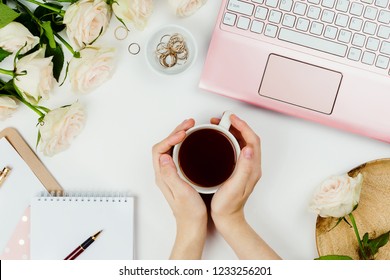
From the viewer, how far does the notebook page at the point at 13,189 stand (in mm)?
776

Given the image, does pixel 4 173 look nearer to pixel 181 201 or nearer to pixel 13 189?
pixel 13 189

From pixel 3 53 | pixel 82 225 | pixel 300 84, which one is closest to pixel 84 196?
pixel 82 225

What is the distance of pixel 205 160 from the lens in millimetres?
737

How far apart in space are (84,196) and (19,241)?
134mm

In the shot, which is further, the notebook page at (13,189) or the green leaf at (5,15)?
the notebook page at (13,189)

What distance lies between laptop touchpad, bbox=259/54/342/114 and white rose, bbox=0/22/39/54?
37cm

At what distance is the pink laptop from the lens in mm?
721

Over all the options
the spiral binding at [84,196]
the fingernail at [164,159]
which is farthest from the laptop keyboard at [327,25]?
the spiral binding at [84,196]

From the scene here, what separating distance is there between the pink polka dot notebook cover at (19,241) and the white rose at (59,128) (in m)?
0.15

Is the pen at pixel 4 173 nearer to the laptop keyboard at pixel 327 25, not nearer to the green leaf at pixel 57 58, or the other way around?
the green leaf at pixel 57 58

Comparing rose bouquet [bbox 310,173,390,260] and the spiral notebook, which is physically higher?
rose bouquet [bbox 310,173,390,260]

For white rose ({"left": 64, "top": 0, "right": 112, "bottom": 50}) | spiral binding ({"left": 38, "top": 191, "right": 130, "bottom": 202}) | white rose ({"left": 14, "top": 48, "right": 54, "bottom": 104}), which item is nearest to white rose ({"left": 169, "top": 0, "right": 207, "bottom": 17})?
white rose ({"left": 64, "top": 0, "right": 112, "bottom": 50})

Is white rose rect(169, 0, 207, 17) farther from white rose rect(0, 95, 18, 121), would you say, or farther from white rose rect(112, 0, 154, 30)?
white rose rect(0, 95, 18, 121)
